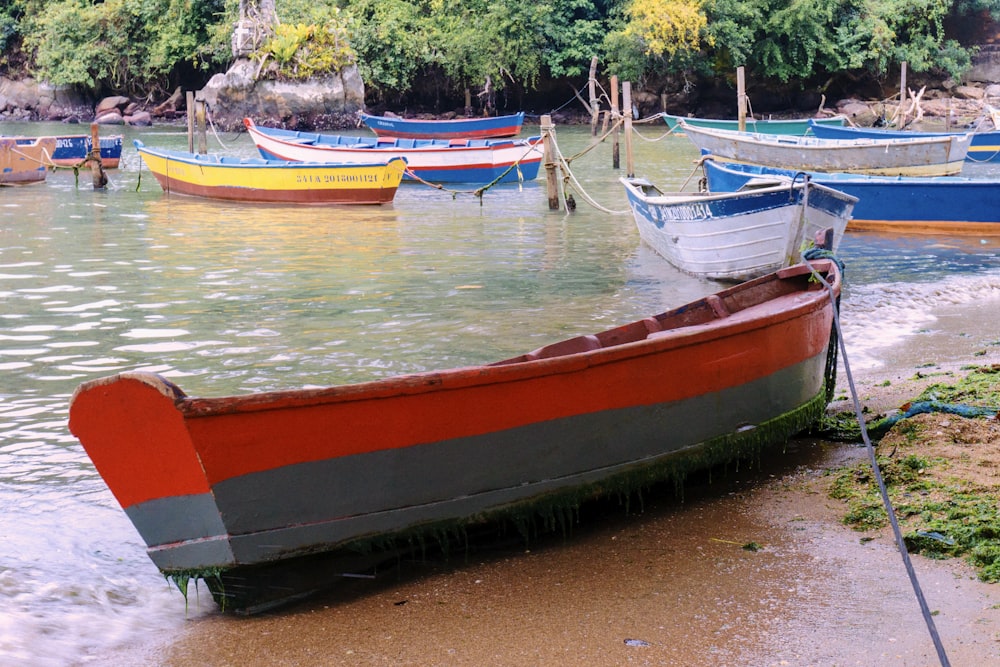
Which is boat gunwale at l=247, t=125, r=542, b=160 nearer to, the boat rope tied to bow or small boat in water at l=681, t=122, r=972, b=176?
small boat in water at l=681, t=122, r=972, b=176

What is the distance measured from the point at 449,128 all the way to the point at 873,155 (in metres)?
15.6

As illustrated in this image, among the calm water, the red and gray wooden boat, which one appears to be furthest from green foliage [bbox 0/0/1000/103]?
the red and gray wooden boat

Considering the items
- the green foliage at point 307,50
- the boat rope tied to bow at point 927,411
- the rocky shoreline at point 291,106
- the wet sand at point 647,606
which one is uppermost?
the green foliage at point 307,50

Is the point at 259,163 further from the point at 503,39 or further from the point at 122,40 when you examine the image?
the point at 122,40

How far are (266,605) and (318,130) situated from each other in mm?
35077

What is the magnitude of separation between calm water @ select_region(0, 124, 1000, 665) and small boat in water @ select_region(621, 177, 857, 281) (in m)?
0.40

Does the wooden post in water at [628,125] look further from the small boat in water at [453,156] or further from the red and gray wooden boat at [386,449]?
the red and gray wooden boat at [386,449]

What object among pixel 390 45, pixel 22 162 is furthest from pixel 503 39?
pixel 22 162

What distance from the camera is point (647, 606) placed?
13.0 ft

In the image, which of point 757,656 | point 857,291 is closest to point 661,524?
point 757,656

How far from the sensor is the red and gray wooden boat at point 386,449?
383 cm

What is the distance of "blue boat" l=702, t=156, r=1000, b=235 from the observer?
13.9 metres

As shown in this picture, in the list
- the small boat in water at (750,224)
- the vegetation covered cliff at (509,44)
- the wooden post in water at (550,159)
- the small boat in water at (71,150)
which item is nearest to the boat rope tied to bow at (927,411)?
the small boat in water at (750,224)

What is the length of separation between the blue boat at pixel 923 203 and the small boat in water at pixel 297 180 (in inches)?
255
